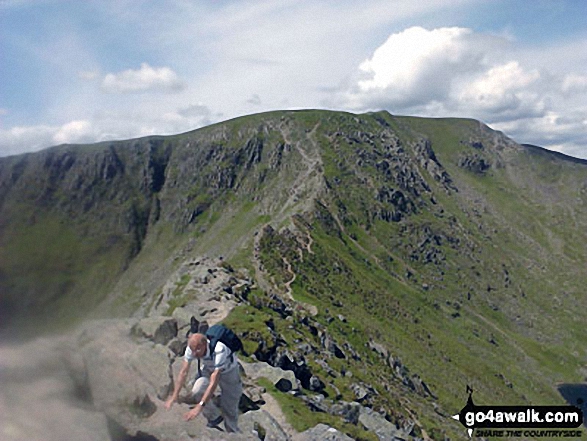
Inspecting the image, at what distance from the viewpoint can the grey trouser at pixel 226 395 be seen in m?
15.5

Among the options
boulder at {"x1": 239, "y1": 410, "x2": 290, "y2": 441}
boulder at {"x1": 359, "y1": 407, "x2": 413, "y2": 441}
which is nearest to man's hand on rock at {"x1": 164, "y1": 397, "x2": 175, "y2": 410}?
boulder at {"x1": 239, "y1": 410, "x2": 290, "y2": 441}

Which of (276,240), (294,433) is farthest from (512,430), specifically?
(294,433)

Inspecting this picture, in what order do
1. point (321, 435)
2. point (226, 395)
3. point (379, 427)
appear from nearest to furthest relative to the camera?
point (226, 395) < point (321, 435) < point (379, 427)

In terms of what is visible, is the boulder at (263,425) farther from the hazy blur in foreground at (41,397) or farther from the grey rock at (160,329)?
the hazy blur in foreground at (41,397)

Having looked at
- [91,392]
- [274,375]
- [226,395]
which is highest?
[91,392]

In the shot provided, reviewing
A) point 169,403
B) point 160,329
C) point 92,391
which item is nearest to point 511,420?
point 160,329

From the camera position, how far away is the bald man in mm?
14438

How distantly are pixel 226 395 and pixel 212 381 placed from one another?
6.80 ft

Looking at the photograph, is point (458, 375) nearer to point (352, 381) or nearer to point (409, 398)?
point (409, 398)

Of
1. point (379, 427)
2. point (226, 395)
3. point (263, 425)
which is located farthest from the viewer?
point (379, 427)

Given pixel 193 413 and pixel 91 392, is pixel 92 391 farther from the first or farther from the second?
pixel 193 413

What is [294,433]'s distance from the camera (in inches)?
1586

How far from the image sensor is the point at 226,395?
16219mm

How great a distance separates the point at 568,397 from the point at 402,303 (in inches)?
2994
